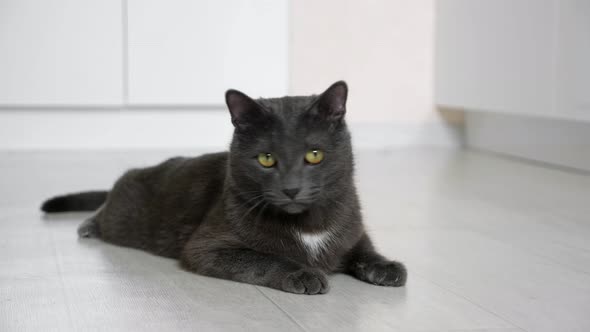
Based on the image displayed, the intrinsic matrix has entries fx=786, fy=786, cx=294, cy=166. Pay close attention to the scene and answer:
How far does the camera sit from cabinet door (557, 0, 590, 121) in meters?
3.30

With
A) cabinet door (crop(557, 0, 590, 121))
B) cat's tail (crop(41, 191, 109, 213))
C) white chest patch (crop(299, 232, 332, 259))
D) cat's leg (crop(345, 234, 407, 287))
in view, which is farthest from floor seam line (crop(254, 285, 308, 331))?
cabinet door (crop(557, 0, 590, 121))

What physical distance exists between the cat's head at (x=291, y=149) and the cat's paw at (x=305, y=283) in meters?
0.14

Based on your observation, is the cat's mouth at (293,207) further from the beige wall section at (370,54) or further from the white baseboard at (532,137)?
the beige wall section at (370,54)

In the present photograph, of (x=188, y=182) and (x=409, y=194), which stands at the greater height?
(x=188, y=182)

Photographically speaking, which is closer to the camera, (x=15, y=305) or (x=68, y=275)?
(x=15, y=305)

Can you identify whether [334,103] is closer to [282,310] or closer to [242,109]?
[242,109]

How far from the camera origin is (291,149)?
5.39 feet

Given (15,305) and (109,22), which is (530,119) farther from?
(15,305)

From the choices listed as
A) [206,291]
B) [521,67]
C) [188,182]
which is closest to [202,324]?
[206,291]

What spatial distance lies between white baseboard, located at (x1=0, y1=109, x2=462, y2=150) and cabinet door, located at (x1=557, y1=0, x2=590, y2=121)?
5.75 ft

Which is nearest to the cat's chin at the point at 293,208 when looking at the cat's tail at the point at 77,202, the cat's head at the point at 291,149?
the cat's head at the point at 291,149

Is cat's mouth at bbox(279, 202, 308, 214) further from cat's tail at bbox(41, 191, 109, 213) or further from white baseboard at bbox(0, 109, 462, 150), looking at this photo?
white baseboard at bbox(0, 109, 462, 150)

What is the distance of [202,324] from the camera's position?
1481mm

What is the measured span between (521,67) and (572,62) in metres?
0.42
